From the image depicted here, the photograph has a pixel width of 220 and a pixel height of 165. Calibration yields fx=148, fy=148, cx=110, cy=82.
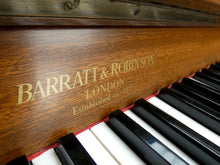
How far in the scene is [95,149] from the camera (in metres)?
0.66

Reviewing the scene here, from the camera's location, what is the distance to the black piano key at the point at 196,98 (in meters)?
Answer: 1.02

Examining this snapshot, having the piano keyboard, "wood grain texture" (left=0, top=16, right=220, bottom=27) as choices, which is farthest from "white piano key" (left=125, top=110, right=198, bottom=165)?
"wood grain texture" (left=0, top=16, right=220, bottom=27)

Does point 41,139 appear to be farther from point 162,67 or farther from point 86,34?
point 162,67

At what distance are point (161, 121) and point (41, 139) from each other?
24.5 inches

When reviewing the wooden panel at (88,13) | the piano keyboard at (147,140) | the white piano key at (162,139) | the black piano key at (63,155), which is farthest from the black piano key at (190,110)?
the black piano key at (63,155)

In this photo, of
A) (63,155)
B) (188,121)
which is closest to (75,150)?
(63,155)

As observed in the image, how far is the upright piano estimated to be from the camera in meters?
0.47

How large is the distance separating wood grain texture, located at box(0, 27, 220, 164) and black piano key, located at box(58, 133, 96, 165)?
0.04m

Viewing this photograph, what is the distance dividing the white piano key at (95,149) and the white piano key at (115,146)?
0.8 inches

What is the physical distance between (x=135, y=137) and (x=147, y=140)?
6 cm

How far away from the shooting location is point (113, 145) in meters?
0.69

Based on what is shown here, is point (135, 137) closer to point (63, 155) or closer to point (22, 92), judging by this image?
point (63, 155)

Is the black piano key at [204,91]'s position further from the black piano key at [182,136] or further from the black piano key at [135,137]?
the black piano key at [135,137]

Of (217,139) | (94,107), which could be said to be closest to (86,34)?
(94,107)
